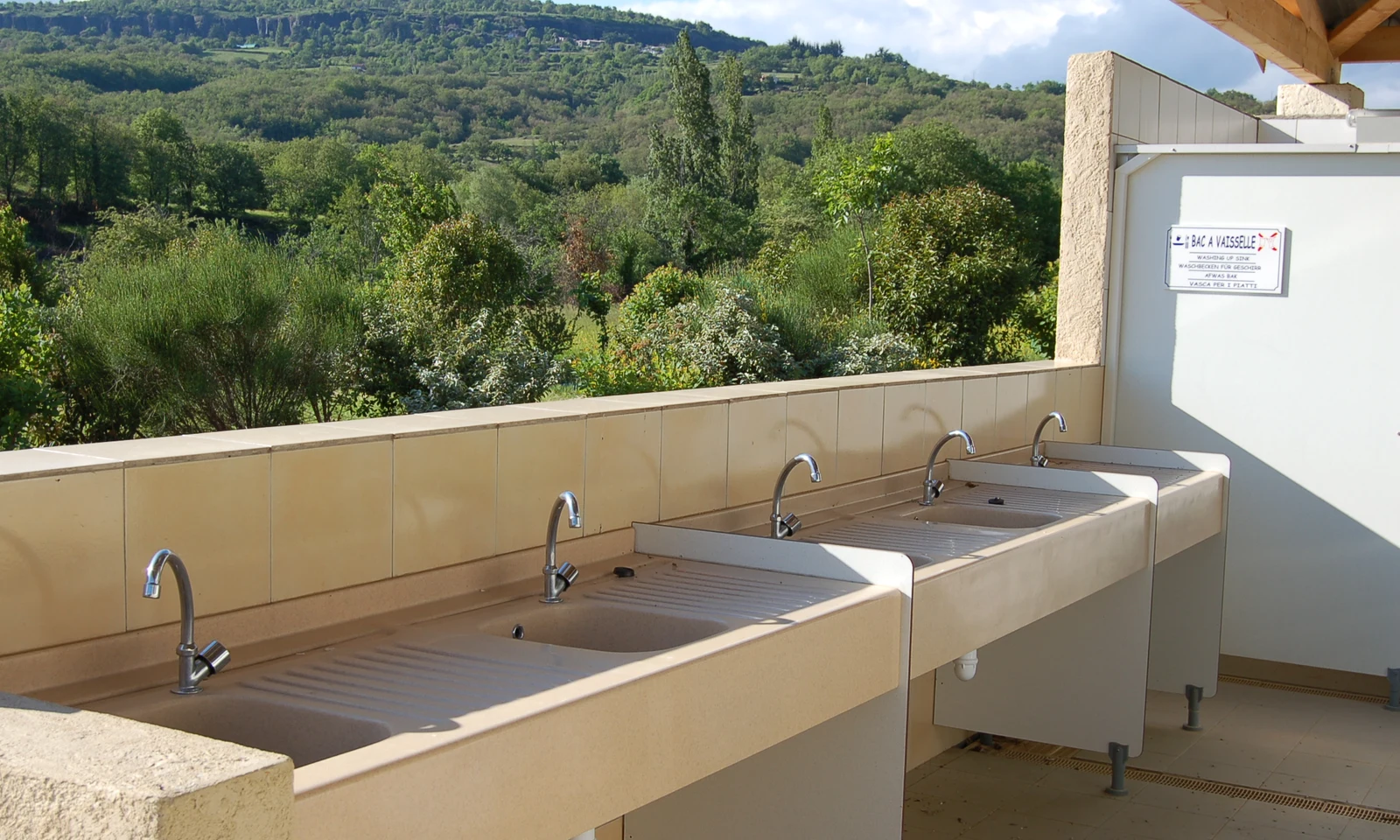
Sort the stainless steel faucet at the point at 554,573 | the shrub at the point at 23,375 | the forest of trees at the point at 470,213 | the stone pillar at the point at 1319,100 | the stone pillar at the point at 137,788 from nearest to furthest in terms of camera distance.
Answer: the stone pillar at the point at 137,788 < the stainless steel faucet at the point at 554,573 < the stone pillar at the point at 1319,100 < the shrub at the point at 23,375 < the forest of trees at the point at 470,213

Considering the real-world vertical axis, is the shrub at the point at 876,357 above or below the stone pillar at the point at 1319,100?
below

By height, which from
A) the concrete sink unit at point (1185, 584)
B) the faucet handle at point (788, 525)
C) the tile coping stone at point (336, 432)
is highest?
the tile coping stone at point (336, 432)

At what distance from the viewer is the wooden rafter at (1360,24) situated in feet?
20.7

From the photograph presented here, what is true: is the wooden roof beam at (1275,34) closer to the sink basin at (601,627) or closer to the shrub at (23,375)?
the sink basin at (601,627)

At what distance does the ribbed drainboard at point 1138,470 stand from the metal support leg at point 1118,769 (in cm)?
79

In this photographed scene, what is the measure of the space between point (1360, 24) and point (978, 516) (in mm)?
4860

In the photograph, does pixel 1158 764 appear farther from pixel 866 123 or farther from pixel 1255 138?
pixel 866 123

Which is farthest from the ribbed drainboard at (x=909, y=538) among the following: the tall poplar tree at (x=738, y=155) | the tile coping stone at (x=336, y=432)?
the tall poplar tree at (x=738, y=155)

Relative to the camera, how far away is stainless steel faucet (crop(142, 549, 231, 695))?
1707 millimetres

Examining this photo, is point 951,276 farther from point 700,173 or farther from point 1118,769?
point 700,173

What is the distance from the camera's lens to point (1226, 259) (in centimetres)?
491

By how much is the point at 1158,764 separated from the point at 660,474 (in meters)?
2.26

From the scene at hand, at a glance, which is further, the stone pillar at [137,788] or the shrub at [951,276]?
the shrub at [951,276]

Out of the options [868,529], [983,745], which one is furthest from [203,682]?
[983,745]
